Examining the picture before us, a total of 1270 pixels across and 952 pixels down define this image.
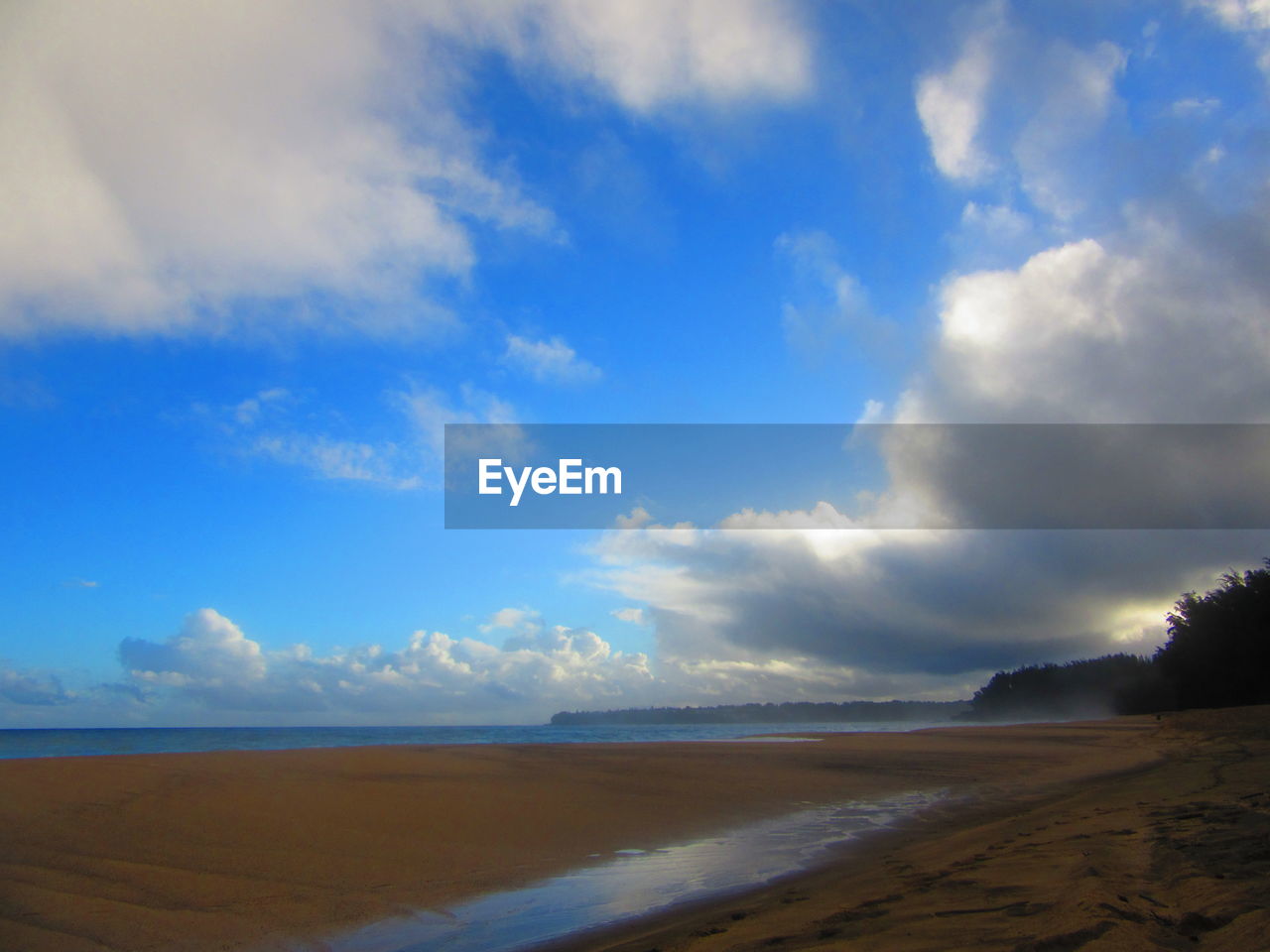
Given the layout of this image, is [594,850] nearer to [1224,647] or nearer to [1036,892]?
[1036,892]

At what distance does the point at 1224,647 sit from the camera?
A: 49594mm

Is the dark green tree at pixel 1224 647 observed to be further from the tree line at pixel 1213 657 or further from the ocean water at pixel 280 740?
the ocean water at pixel 280 740

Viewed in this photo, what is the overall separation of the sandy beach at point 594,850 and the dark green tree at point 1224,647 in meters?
37.6

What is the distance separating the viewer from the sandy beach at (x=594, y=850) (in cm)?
494

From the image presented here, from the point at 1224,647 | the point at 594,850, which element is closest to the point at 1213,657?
the point at 1224,647

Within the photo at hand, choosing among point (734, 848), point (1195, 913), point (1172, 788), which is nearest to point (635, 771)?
point (734, 848)

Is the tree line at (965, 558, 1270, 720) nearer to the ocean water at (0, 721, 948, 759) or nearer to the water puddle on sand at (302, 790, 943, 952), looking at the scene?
the ocean water at (0, 721, 948, 759)

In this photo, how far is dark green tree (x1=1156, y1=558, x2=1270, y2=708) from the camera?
46.1 m

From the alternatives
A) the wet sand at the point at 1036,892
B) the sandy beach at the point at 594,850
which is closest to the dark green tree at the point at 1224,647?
the sandy beach at the point at 594,850

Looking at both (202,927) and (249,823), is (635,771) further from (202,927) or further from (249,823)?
(202,927)

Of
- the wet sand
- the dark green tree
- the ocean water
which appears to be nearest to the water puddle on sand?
the wet sand

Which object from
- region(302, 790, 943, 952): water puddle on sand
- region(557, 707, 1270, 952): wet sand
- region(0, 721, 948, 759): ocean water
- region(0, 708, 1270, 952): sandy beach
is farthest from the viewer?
region(0, 721, 948, 759): ocean water

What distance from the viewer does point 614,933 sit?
6.01 metres

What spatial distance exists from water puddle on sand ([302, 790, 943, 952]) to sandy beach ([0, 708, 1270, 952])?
42 cm
